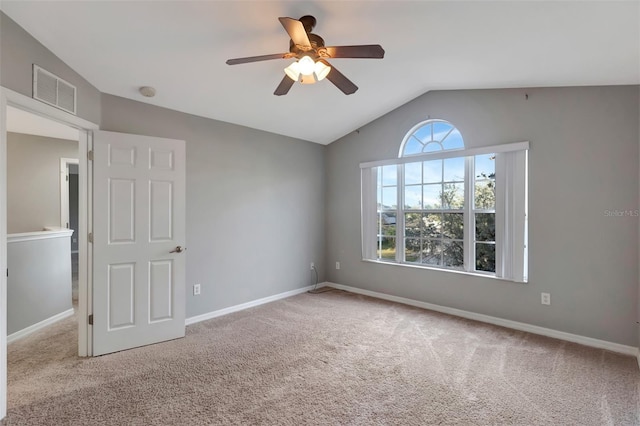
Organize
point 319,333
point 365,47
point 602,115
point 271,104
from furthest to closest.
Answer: point 271,104 → point 319,333 → point 602,115 → point 365,47

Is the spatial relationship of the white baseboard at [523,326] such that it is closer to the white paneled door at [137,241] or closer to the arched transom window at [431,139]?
the arched transom window at [431,139]

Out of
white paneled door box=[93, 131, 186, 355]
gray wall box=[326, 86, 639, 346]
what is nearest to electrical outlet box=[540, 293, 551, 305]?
gray wall box=[326, 86, 639, 346]

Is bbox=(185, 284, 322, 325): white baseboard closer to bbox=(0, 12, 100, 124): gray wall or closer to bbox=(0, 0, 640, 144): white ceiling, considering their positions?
bbox=(0, 0, 640, 144): white ceiling

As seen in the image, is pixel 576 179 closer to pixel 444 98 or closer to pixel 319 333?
pixel 444 98

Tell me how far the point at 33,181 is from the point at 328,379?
4.66m

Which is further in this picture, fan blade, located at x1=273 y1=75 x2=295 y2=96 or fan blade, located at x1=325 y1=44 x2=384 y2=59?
fan blade, located at x1=273 y1=75 x2=295 y2=96

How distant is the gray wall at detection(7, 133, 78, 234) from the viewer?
412cm

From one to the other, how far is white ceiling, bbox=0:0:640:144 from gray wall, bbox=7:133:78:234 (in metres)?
2.23

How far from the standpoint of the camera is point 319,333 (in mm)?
3318

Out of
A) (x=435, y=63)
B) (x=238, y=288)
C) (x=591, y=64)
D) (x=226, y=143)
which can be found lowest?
(x=238, y=288)

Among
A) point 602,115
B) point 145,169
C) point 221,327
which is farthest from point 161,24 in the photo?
point 602,115

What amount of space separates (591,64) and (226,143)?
3663 millimetres

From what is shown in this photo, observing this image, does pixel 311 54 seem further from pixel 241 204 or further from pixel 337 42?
pixel 241 204

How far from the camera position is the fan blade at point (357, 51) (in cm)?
198
